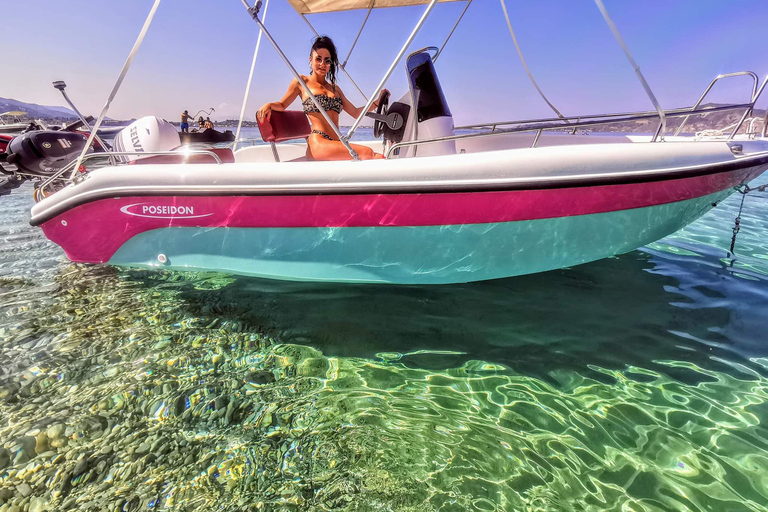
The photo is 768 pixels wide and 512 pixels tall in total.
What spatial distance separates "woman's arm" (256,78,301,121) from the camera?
3.11m

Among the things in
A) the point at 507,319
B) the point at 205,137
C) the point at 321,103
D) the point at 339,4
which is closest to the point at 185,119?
the point at 205,137

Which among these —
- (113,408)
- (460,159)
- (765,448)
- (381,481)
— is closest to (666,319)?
(765,448)

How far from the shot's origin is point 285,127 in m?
3.69

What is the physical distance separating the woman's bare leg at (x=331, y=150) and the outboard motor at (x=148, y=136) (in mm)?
1502

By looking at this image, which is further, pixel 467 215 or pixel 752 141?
pixel 752 141

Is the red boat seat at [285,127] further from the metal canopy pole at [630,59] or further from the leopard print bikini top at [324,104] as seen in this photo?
the metal canopy pole at [630,59]

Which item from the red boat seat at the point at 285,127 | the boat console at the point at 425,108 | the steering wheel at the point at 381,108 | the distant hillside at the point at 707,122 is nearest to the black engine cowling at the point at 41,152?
the red boat seat at the point at 285,127

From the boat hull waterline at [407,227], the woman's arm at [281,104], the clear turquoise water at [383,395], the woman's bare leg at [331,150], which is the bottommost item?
the clear turquoise water at [383,395]

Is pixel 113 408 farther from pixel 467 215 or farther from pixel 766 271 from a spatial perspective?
pixel 766 271

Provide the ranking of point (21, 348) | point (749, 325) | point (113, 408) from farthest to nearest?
point (749, 325)
point (21, 348)
point (113, 408)

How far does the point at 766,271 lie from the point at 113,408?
5.10 metres

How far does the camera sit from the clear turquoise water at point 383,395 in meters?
1.46

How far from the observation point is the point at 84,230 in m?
3.20

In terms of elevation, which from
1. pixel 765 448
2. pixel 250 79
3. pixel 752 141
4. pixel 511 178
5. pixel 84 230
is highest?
pixel 250 79
